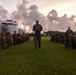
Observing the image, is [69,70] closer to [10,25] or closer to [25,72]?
[25,72]

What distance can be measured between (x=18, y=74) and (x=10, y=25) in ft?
360

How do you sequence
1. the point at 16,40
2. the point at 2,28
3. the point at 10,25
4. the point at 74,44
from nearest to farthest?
the point at 74,44 < the point at 16,40 < the point at 2,28 < the point at 10,25

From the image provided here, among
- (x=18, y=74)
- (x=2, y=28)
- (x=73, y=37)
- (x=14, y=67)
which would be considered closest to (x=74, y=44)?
(x=73, y=37)

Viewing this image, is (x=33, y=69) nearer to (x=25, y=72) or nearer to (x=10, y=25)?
(x=25, y=72)

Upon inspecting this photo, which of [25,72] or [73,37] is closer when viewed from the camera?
[25,72]

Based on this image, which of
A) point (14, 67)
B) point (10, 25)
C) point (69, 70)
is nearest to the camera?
point (69, 70)

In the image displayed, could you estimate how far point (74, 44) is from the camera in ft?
86.7

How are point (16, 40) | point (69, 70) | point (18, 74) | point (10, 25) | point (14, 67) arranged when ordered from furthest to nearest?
1. point (10, 25)
2. point (16, 40)
3. point (14, 67)
4. point (69, 70)
5. point (18, 74)

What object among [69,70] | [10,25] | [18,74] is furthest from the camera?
[10,25]

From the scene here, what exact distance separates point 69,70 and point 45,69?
109 cm

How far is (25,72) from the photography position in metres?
11.9

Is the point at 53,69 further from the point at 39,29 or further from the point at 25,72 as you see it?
the point at 39,29

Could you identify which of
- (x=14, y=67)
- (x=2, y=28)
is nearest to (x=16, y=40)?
(x=14, y=67)

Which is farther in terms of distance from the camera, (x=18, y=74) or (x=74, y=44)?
(x=74, y=44)
